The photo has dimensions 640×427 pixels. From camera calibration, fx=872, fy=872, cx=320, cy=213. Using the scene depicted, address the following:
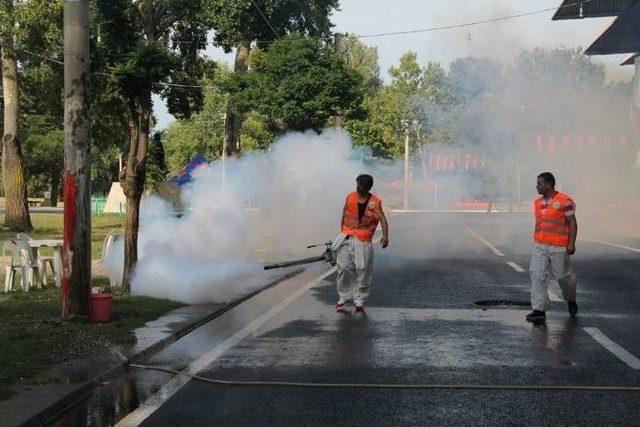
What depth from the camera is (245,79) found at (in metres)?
31.2

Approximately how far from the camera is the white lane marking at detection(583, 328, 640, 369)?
26.5 ft

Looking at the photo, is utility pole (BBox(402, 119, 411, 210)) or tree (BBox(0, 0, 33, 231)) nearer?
tree (BBox(0, 0, 33, 231))

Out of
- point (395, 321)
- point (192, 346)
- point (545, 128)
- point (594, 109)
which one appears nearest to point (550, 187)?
point (395, 321)

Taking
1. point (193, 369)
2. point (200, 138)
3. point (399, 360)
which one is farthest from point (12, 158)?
point (200, 138)

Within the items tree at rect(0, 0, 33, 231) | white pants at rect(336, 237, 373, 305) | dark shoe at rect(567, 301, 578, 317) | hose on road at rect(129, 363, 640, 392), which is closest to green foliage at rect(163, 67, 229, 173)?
tree at rect(0, 0, 33, 231)

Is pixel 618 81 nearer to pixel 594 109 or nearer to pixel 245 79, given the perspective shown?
pixel 594 109

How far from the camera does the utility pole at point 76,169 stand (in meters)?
9.91

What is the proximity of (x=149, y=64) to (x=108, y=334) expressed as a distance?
498 centimetres

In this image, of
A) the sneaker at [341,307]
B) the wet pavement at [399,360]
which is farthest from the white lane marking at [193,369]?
the sneaker at [341,307]

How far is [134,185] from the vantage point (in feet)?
43.7

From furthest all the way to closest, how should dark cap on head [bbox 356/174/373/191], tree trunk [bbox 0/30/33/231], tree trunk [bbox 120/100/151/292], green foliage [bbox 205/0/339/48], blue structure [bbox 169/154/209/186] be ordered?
green foliage [bbox 205/0/339/48]
tree trunk [bbox 0/30/33/231]
blue structure [bbox 169/154/209/186]
tree trunk [bbox 120/100/151/292]
dark cap on head [bbox 356/174/373/191]

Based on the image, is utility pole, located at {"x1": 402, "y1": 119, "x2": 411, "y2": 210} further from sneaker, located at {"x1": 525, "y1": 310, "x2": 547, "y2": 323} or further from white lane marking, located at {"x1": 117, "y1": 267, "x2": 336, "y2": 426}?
sneaker, located at {"x1": 525, "y1": 310, "x2": 547, "y2": 323}

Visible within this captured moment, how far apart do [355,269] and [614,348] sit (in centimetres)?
400

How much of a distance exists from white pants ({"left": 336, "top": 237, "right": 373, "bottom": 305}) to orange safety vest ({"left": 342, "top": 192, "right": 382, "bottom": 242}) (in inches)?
3.8
